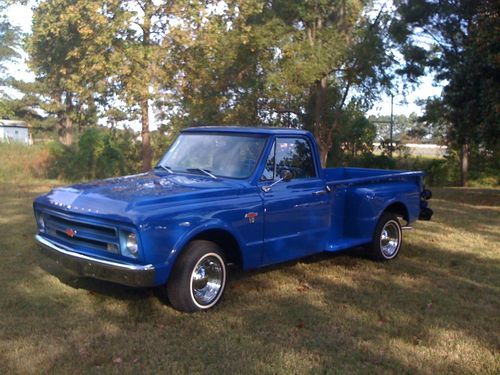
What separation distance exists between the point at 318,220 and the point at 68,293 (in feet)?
9.51

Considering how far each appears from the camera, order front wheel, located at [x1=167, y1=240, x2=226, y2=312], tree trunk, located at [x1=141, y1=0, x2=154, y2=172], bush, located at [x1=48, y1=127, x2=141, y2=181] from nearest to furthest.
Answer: front wheel, located at [x1=167, y1=240, x2=226, y2=312] < tree trunk, located at [x1=141, y1=0, x2=154, y2=172] < bush, located at [x1=48, y1=127, x2=141, y2=181]

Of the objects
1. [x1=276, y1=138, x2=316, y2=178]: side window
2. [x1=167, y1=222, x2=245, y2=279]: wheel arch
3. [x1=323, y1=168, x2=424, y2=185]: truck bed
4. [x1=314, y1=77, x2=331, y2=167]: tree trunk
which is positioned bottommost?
[x1=167, y1=222, x2=245, y2=279]: wheel arch

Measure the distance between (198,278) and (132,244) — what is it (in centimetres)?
82

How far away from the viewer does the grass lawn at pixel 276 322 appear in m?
4.36

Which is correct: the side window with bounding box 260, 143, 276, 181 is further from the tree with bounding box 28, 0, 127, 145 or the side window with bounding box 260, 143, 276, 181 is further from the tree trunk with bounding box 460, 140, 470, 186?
the tree trunk with bounding box 460, 140, 470, 186

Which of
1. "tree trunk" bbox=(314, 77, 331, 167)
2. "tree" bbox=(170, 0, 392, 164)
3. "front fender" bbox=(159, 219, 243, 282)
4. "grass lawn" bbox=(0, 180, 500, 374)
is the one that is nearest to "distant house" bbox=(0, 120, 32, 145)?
"tree" bbox=(170, 0, 392, 164)

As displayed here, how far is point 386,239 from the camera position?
8047mm

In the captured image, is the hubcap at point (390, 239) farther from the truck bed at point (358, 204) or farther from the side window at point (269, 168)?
the side window at point (269, 168)

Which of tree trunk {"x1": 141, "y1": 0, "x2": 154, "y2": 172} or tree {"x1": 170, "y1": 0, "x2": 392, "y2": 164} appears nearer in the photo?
tree trunk {"x1": 141, "y1": 0, "x2": 154, "y2": 172}

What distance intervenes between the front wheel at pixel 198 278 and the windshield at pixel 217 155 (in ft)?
3.38

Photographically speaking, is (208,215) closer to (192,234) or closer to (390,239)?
(192,234)

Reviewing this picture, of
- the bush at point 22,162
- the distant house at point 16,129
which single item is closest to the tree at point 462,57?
the bush at point 22,162

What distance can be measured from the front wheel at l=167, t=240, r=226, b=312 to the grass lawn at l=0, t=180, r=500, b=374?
0.15 metres

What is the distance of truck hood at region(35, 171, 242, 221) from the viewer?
507cm
